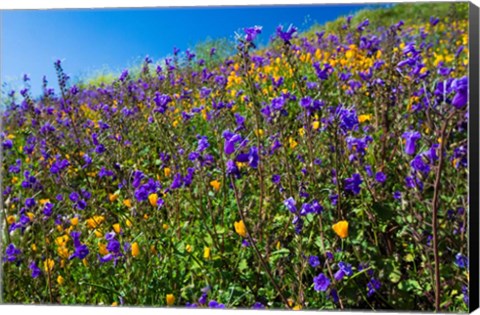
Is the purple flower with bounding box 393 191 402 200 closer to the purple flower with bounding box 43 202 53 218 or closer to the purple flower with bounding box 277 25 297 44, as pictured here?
the purple flower with bounding box 277 25 297 44

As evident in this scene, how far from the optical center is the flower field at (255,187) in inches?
103

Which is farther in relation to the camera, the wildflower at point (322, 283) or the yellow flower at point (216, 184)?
the yellow flower at point (216, 184)

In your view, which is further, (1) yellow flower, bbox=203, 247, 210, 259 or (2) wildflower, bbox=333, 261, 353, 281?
(1) yellow flower, bbox=203, 247, 210, 259

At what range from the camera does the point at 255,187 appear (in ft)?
10.8

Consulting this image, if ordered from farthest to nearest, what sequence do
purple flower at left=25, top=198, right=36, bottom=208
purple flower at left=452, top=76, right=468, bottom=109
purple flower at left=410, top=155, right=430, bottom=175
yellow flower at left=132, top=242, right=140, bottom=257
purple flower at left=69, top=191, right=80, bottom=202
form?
purple flower at left=69, top=191, right=80, bottom=202
purple flower at left=25, top=198, right=36, bottom=208
yellow flower at left=132, top=242, right=140, bottom=257
purple flower at left=410, top=155, right=430, bottom=175
purple flower at left=452, top=76, right=468, bottom=109

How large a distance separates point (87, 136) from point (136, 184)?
0.79 metres

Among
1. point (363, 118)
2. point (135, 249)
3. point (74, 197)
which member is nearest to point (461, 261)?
point (363, 118)

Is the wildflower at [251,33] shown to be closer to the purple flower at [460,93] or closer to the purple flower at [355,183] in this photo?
the purple flower at [355,183]

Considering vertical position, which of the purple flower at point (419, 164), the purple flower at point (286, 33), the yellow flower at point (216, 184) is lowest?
the purple flower at point (419, 164)

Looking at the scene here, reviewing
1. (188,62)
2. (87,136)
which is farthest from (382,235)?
(87,136)

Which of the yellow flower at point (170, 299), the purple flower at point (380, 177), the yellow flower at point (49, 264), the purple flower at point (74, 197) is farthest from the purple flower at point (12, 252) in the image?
the purple flower at point (380, 177)

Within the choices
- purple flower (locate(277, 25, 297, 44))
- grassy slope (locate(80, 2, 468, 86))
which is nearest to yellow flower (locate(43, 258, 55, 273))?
grassy slope (locate(80, 2, 468, 86))

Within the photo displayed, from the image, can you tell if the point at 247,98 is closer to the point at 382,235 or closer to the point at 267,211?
the point at 267,211

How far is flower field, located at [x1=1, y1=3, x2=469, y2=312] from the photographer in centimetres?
261
